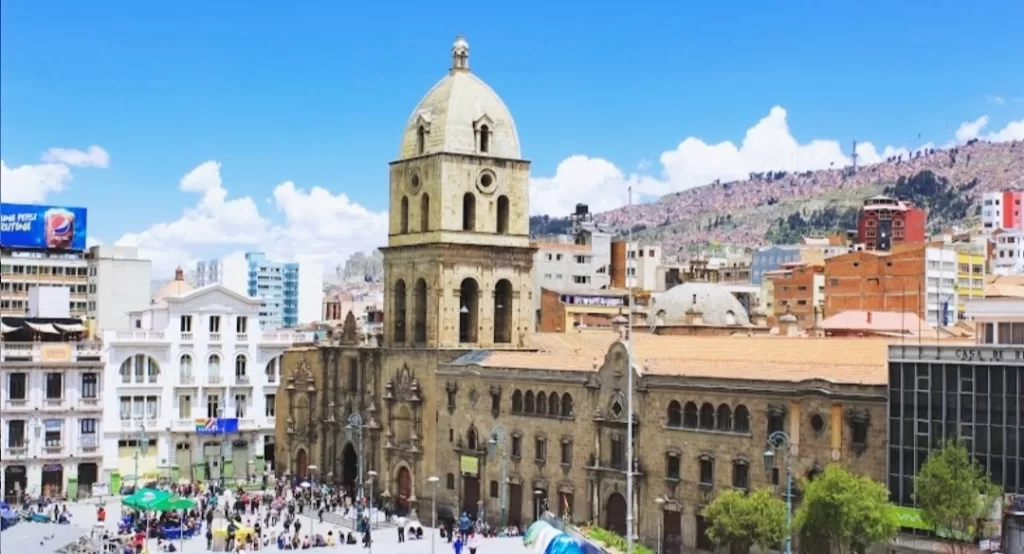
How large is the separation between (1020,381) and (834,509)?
6674mm

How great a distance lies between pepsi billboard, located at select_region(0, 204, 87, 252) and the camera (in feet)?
327

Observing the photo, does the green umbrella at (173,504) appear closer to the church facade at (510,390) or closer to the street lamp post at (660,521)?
the church facade at (510,390)

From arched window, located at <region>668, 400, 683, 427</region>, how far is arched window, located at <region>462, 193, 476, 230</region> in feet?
66.0

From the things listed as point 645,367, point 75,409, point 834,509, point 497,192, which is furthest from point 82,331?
point 834,509

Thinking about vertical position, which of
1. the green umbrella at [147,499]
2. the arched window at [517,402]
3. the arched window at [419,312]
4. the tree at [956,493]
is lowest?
the green umbrella at [147,499]

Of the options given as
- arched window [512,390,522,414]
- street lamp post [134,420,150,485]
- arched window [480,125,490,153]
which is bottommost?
street lamp post [134,420,150,485]

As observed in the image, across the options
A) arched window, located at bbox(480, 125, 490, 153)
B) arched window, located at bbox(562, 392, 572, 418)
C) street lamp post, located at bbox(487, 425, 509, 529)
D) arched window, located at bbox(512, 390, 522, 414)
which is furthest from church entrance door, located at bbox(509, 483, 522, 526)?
arched window, located at bbox(480, 125, 490, 153)

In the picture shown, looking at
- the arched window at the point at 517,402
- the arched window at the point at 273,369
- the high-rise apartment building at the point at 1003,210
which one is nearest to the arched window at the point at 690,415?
the arched window at the point at 517,402

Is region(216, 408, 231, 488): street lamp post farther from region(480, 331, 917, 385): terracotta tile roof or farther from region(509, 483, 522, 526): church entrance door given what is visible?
region(509, 483, 522, 526): church entrance door

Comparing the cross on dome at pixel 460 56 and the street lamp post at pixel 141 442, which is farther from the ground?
the cross on dome at pixel 460 56

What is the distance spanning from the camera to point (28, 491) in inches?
3142

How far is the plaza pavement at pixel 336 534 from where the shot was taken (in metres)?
60.1

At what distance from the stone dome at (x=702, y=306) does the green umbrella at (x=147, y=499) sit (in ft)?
107

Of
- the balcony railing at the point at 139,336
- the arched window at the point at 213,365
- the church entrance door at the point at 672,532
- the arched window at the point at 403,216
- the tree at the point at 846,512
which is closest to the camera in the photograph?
the tree at the point at 846,512
